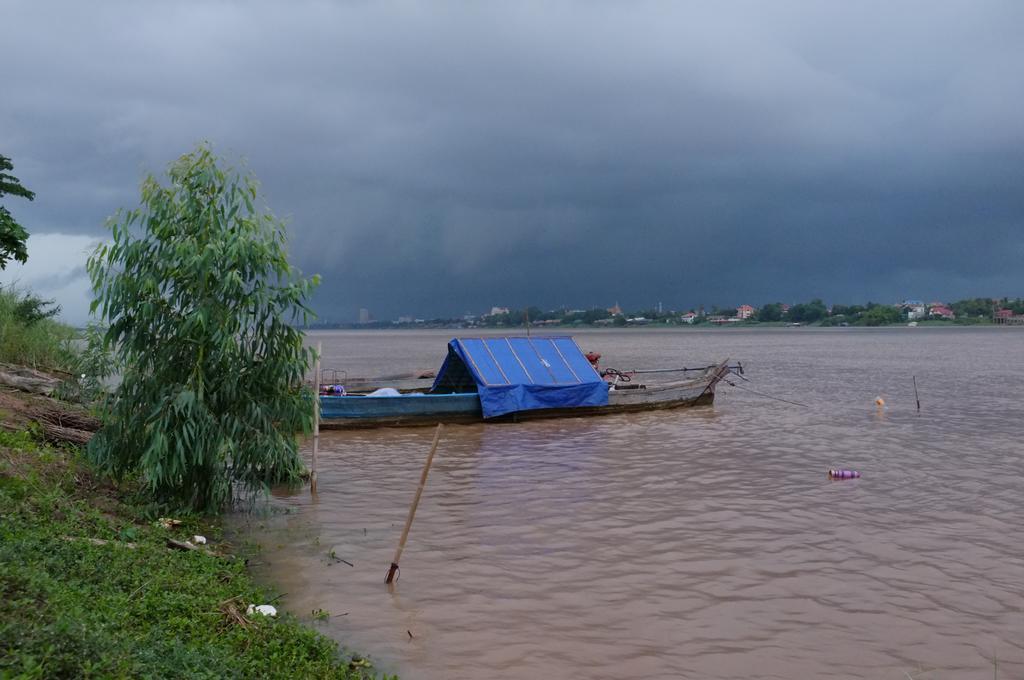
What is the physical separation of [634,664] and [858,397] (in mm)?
23912

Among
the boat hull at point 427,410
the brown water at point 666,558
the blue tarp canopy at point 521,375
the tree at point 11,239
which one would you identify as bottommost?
the brown water at point 666,558

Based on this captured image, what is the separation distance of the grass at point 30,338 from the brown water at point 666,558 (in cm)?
859

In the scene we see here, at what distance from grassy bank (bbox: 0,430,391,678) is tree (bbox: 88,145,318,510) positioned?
67cm

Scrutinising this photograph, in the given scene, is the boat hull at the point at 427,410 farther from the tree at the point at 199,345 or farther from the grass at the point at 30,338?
the tree at the point at 199,345

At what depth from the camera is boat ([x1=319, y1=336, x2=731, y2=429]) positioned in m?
18.0

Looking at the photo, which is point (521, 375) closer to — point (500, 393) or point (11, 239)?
point (500, 393)

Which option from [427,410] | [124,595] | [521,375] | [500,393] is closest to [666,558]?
[124,595]

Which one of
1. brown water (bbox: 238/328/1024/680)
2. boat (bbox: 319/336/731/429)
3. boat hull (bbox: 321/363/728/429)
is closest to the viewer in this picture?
brown water (bbox: 238/328/1024/680)

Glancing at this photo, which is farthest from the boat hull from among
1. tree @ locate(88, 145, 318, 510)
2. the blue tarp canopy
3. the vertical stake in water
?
tree @ locate(88, 145, 318, 510)

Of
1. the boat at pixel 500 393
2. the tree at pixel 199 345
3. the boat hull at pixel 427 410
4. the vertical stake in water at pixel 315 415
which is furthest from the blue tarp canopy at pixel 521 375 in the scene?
the tree at pixel 199 345

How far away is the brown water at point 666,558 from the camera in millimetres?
5910

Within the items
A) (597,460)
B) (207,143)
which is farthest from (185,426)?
(597,460)

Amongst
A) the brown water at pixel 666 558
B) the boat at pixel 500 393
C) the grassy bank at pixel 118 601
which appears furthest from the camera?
the boat at pixel 500 393

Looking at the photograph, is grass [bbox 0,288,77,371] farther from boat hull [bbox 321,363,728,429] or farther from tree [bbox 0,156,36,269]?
tree [bbox 0,156,36,269]
